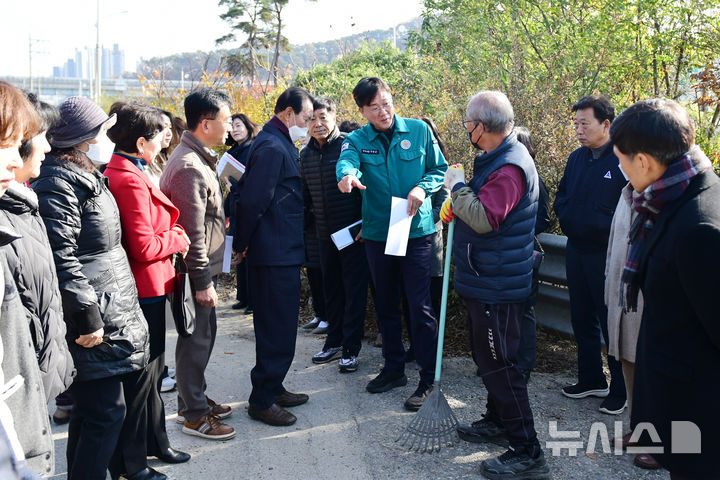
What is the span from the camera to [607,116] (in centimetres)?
427

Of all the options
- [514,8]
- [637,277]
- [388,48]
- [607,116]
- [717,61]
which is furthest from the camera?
[388,48]

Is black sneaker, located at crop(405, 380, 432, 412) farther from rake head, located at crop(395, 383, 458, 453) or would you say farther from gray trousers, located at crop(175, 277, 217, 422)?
gray trousers, located at crop(175, 277, 217, 422)

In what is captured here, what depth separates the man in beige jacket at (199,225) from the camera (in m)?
3.73

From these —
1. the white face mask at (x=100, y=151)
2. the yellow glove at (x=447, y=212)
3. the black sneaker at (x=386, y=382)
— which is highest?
the white face mask at (x=100, y=151)

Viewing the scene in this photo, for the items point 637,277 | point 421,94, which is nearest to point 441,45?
point 421,94

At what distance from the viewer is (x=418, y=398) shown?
170 inches

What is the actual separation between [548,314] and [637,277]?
2.95 meters

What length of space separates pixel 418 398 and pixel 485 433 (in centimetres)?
62

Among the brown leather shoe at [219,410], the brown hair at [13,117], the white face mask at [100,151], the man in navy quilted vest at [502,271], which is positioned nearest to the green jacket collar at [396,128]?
the man in navy quilted vest at [502,271]

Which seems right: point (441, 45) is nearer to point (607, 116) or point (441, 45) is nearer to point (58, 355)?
point (607, 116)

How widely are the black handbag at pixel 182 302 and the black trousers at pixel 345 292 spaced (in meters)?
1.79

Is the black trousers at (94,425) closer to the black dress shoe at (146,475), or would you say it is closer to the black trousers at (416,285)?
the black dress shoe at (146,475)

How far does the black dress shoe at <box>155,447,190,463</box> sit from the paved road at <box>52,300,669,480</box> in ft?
0.15

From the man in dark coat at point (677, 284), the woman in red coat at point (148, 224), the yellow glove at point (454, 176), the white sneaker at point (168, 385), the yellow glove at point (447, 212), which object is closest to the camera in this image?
the man in dark coat at point (677, 284)
